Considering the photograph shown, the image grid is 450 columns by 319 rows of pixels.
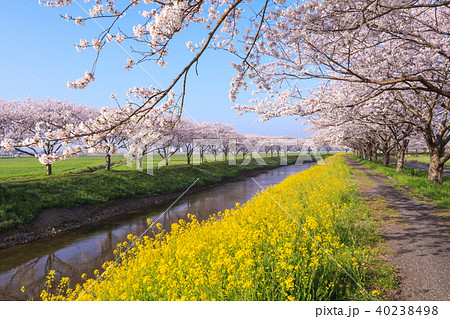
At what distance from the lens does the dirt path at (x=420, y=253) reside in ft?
14.4

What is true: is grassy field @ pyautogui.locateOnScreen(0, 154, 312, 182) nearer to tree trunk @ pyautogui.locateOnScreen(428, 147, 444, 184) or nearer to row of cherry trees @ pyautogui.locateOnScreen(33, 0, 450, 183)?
row of cherry trees @ pyautogui.locateOnScreen(33, 0, 450, 183)

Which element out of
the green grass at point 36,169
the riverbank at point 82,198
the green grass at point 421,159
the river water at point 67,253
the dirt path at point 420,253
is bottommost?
the river water at point 67,253

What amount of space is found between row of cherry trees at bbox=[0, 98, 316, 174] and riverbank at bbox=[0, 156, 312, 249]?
3009mm

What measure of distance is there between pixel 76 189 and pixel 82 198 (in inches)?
49.1

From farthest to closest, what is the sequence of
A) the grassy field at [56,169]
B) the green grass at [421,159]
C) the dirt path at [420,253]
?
1. the green grass at [421,159]
2. the grassy field at [56,169]
3. the dirt path at [420,253]

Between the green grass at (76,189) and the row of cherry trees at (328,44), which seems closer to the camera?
the row of cherry trees at (328,44)

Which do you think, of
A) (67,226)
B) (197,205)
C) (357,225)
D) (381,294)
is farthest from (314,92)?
(67,226)

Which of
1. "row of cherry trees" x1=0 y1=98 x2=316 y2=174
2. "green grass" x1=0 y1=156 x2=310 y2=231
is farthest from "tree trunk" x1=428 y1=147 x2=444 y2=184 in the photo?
"green grass" x1=0 y1=156 x2=310 y2=231

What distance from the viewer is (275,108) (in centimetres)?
1156
